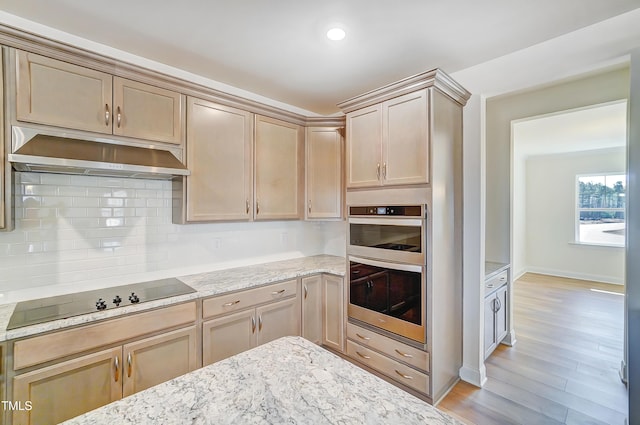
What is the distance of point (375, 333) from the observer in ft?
7.99

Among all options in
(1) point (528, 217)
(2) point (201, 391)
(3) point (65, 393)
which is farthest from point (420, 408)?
(1) point (528, 217)

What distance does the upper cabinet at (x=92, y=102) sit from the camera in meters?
1.68

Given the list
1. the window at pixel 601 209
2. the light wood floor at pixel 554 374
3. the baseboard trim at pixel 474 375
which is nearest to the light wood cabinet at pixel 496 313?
the light wood floor at pixel 554 374

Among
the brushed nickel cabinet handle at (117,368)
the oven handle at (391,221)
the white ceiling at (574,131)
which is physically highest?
the white ceiling at (574,131)

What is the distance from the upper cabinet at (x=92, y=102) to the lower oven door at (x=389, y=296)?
6.22 ft

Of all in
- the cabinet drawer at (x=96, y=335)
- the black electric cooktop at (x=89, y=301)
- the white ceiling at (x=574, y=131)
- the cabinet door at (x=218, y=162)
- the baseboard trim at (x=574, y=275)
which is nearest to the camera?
the cabinet drawer at (x=96, y=335)

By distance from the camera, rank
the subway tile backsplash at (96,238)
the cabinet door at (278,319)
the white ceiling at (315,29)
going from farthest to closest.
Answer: the cabinet door at (278,319)
the subway tile backsplash at (96,238)
the white ceiling at (315,29)

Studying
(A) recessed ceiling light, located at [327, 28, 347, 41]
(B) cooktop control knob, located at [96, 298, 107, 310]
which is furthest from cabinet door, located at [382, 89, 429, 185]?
(B) cooktop control knob, located at [96, 298, 107, 310]

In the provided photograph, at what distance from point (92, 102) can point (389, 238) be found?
2305 millimetres

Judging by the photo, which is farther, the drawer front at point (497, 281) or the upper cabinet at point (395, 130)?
the drawer front at point (497, 281)

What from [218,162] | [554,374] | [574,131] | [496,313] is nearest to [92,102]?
[218,162]

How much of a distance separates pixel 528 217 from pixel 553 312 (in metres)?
3.24

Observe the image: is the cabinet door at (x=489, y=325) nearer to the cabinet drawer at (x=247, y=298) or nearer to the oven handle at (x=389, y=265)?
the oven handle at (x=389, y=265)

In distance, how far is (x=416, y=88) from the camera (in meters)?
2.14
